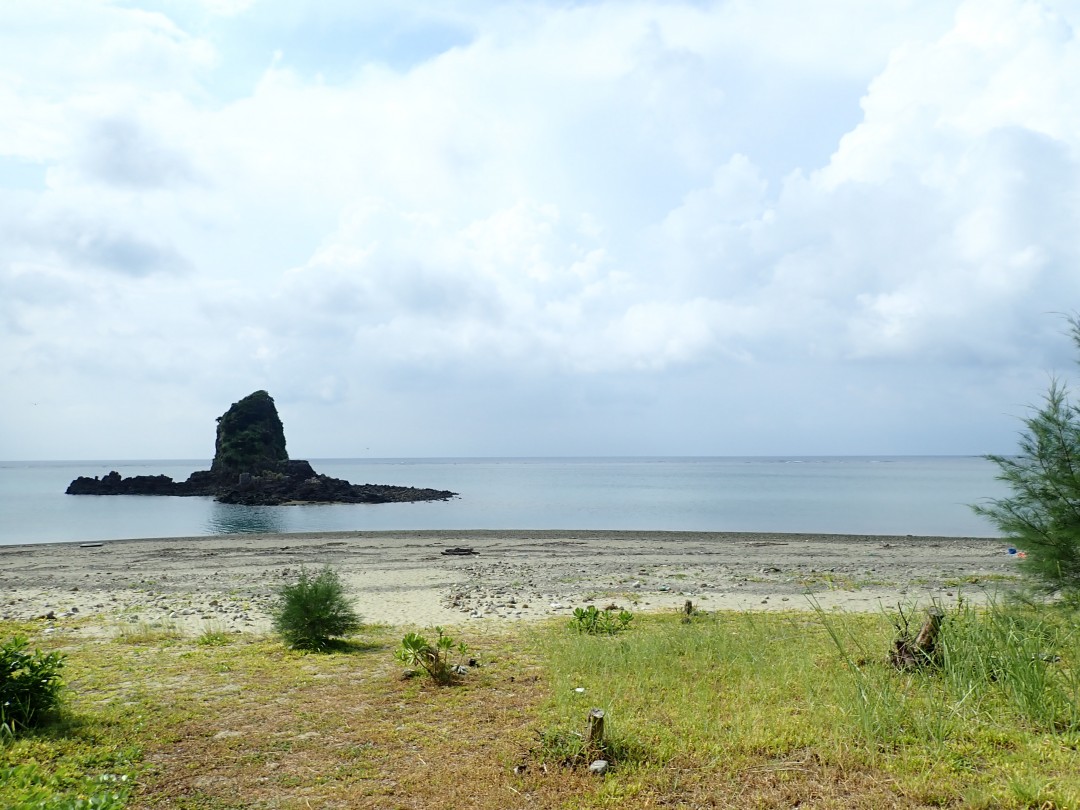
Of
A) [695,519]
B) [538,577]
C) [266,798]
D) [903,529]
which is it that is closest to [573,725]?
[266,798]

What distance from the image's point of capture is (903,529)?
47031 mm

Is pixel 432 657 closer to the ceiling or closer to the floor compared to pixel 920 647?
closer to the floor

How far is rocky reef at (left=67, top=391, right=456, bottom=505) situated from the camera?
3369 inches

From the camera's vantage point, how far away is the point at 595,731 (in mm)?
6105

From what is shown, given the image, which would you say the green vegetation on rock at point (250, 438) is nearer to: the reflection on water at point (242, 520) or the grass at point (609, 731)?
the reflection on water at point (242, 520)

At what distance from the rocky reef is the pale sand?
44.6 metres

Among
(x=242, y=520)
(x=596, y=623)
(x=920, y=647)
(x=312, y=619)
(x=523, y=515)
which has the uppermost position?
(x=920, y=647)

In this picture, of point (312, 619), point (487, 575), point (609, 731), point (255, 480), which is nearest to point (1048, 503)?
point (609, 731)

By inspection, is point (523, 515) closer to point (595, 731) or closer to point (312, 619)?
point (312, 619)

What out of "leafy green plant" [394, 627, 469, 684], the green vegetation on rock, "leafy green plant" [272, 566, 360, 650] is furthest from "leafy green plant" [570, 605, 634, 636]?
the green vegetation on rock

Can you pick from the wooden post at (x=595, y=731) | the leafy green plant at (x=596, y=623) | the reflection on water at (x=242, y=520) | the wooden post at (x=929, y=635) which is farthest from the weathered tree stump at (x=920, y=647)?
the reflection on water at (x=242, y=520)

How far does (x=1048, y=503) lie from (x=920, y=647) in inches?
108

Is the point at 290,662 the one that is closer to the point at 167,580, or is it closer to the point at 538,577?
the point at 538,577

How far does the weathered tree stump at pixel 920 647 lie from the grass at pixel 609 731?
0.59 ft
